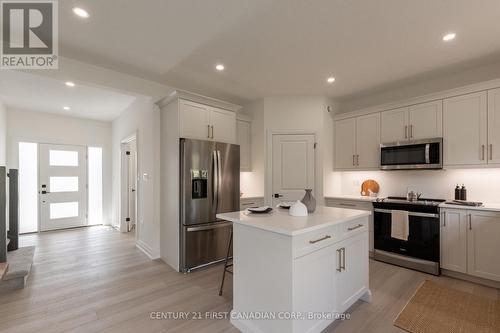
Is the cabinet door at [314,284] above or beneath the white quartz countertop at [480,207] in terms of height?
beneath

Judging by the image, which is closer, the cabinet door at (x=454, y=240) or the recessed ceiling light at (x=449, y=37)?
the recessed ceiling light at (x=449, y=37)

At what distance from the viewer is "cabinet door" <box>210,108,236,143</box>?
3.61m

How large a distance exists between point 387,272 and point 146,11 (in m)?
4.13

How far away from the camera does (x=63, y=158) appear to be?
5.52m

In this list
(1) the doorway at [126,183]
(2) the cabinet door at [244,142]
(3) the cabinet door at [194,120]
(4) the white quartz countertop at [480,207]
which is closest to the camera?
(4) the white quartz countertop at [480,207]

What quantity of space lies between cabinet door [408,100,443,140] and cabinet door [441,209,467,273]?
1.13m

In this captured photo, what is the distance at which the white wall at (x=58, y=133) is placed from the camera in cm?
488

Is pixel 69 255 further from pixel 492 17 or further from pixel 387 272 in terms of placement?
pixel 492 17

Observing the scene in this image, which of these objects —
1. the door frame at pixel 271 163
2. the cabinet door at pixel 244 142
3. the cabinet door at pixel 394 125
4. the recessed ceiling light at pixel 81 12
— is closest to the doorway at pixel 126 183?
the cabinet door at pixel 244 142

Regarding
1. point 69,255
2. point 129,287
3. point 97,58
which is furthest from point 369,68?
point 69,255

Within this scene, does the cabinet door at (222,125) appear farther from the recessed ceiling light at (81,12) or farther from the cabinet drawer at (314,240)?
the cabinet drawer at (314,240)

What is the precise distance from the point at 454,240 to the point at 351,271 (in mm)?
1828

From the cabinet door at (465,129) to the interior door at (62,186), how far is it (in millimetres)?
7381

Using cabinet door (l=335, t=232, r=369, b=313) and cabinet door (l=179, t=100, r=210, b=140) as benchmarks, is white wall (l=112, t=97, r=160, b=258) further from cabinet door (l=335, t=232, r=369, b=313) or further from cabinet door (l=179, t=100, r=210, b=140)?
cabinet door (l=335, t=232, r=369, b=313)
